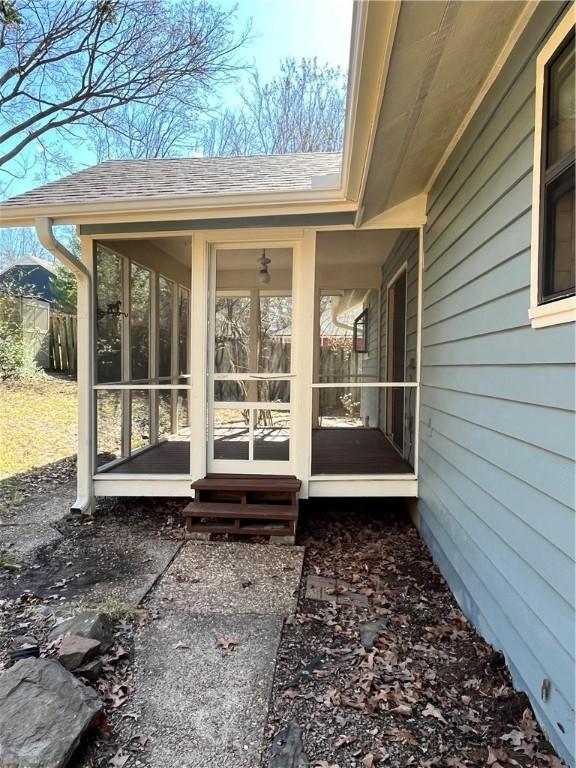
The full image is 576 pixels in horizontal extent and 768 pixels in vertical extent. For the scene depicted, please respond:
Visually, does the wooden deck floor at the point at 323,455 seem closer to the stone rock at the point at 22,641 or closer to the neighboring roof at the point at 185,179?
the stone rock at the point at 22,641

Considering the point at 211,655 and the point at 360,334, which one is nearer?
the point at 211,655

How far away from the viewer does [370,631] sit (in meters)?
2.39

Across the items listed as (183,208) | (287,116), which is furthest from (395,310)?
(287,116)

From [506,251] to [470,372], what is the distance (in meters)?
0.73

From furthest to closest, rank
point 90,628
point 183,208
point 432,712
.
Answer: point 183,208
point 90,628
point 432,712

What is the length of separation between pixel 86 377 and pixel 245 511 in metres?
1.90

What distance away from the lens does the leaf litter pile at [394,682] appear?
5.30 ft

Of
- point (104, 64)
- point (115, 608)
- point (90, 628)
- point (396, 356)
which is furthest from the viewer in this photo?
point (104, 64)

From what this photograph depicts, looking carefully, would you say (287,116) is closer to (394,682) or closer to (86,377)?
(86,377)

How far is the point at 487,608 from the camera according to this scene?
2209 mm

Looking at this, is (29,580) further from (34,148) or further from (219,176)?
(34,148)

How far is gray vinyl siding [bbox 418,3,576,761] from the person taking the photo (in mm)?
1551

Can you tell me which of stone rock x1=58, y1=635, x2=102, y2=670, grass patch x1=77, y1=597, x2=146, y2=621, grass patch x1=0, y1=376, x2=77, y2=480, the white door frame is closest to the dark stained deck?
the white door frame

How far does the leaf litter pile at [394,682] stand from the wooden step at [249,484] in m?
0.73
